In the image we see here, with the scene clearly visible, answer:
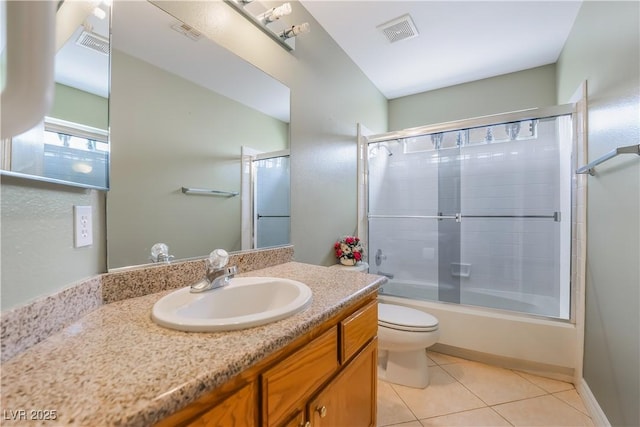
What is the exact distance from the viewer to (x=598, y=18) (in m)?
1.42

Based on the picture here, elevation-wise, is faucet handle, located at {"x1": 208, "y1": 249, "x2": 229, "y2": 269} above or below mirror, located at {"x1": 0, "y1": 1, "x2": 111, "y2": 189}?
below

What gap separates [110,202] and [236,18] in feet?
3.31

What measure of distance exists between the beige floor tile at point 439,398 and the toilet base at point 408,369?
34 mm

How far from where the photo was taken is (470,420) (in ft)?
4.63

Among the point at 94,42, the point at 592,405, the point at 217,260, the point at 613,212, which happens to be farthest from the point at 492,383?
the point at 94,42

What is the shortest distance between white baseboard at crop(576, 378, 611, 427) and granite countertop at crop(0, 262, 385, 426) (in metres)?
1.61

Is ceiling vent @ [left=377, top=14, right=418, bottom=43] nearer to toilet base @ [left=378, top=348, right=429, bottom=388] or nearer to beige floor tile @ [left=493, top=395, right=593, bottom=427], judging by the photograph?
toilet base @ [left=378, top=348, right=429, bottom=388]

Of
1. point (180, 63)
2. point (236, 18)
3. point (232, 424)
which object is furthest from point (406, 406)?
point (236, 18)

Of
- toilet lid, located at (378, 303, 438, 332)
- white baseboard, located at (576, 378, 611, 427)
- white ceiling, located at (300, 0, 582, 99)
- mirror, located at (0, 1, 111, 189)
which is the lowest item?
white baseboard, located at (576, 378, 611, 427)

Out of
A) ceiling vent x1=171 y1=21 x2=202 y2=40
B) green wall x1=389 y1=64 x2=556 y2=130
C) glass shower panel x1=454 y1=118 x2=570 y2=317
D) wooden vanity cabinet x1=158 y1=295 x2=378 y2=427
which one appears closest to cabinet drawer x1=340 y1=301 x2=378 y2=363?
wooden vanity cabinet x1=158 y1=295 x2=378 y2=427

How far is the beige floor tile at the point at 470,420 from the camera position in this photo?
4.55ft

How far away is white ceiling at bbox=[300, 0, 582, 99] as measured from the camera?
1.73m

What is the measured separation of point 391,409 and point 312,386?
106cm

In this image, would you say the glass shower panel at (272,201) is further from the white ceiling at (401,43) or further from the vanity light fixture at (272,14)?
the vanity light fixture at (272,14)
